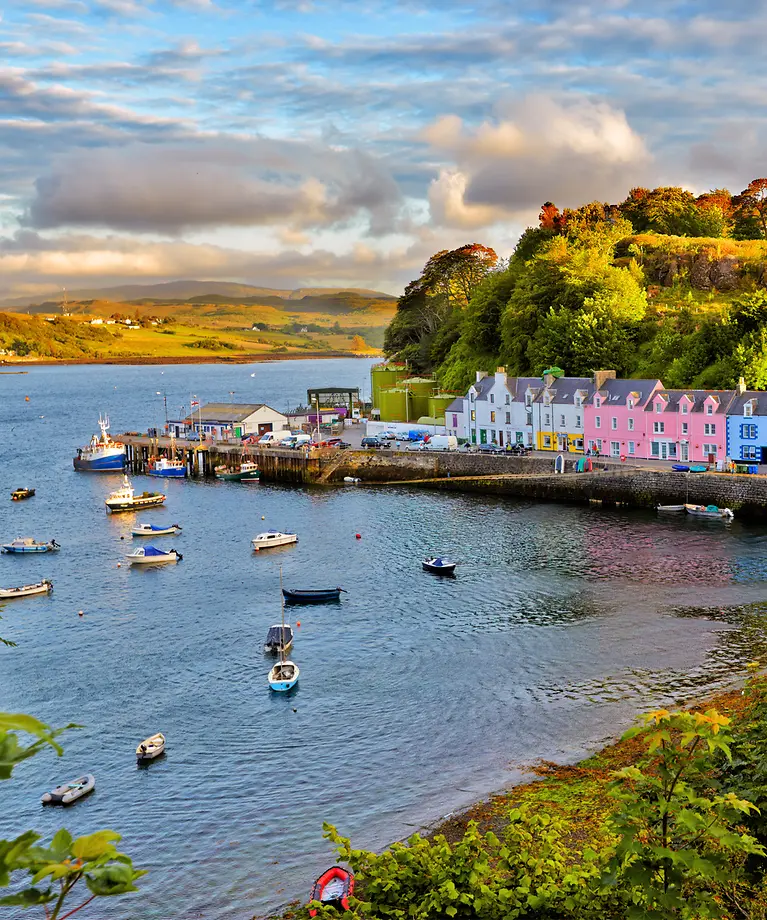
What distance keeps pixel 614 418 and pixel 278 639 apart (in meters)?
44.9

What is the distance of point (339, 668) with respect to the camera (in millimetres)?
35438

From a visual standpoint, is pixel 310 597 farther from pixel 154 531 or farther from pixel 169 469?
pixel 169 469

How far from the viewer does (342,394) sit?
119625 mm

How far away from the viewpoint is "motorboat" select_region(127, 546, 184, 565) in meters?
54.6

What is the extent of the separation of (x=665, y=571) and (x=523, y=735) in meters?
21.9

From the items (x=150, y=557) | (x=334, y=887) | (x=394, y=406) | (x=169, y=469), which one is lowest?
(x=334, y=887)

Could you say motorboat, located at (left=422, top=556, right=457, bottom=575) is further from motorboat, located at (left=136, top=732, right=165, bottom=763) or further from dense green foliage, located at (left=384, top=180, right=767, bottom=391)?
dense green foliage, located at (left=384, top=180, right=767, bottom=391)

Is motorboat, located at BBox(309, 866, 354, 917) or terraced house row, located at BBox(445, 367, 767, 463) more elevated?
terraced house row, located at BBox(445, 367, 767, 463)

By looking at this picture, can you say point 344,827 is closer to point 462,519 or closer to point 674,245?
point 462,519

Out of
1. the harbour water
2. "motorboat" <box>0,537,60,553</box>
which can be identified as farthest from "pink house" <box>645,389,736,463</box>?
"motorboat" <box>0,537,60,553</box>

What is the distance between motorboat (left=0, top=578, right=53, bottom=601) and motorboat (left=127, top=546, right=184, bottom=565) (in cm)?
626

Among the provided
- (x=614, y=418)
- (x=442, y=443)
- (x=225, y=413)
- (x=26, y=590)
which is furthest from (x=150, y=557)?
(x=225, y=413)

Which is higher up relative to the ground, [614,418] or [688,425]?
[614,418]

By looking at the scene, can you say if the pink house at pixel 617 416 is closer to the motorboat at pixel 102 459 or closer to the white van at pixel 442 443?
the white van at pixel 442 443
